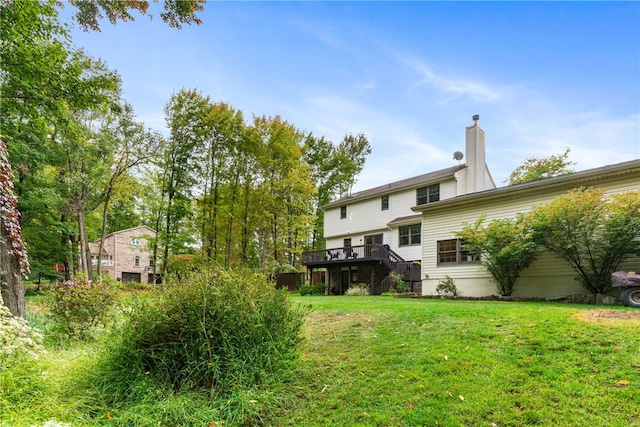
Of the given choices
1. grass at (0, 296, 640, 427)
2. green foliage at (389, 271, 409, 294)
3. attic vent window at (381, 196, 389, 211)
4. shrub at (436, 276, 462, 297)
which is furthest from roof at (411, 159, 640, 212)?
attic vent window at (381, 196, 389, 211)

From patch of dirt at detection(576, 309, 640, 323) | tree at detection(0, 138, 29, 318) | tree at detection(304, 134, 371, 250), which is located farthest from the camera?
tree at detection(304, 134, 371, 250)

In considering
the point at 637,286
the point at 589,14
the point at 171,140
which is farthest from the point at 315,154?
the point at 637,286

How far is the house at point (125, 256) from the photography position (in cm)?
3369

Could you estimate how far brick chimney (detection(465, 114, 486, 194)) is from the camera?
57.2 ft

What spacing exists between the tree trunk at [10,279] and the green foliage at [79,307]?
1.02 m

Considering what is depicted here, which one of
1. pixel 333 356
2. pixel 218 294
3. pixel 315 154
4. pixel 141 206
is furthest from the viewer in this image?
pixel 315 154

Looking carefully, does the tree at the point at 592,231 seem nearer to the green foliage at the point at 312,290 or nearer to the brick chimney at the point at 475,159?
the brick chimney at the point at 475,159

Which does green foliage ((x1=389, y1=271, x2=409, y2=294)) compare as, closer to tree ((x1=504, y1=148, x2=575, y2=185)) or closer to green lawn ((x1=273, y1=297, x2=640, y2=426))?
green lawn ((x1=273, y1=297, x2=640, y2=426))

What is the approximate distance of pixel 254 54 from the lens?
34.2 feet

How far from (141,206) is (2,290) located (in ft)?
62.6

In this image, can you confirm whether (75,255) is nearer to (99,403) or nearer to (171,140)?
(171,140)

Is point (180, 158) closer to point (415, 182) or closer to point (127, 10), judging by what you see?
point (415, 182)

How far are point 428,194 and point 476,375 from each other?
1610 centimetres

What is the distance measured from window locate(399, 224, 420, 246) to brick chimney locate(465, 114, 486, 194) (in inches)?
135
